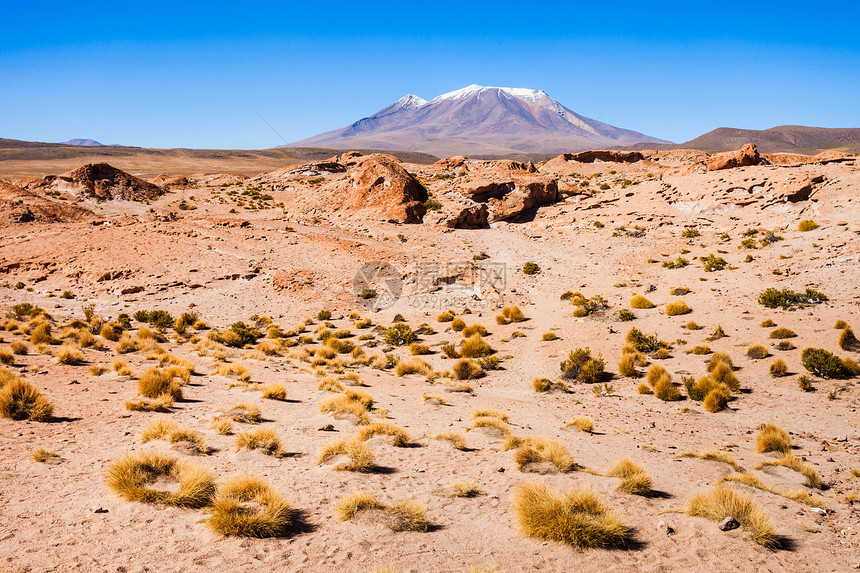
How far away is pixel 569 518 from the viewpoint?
5129 mm

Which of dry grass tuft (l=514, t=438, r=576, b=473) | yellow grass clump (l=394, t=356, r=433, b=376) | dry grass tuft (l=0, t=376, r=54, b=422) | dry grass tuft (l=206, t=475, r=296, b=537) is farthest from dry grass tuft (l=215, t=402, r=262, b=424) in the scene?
yellow grass clump (l=394, t=356, r=433, b=376)

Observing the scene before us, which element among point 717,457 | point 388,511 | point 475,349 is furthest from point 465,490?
point 475,349

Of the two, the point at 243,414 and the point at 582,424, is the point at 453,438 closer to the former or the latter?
the point at 582,424

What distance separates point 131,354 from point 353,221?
2049cm

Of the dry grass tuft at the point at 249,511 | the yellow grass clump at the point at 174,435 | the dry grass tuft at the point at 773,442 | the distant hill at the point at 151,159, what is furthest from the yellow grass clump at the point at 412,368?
the distant hill at the point at 151,159

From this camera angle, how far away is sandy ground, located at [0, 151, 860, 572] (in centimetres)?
481

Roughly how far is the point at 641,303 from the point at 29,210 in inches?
1411

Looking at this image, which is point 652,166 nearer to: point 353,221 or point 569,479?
point 353,221

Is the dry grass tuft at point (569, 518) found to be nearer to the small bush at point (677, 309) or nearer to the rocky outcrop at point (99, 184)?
the small bush at point (677, 309)

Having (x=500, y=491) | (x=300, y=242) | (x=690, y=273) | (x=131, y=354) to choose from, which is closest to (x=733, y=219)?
(x=690, y=273)

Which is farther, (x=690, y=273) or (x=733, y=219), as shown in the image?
(x=733, y=219)

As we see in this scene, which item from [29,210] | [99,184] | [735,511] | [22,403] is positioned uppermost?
[99,184]

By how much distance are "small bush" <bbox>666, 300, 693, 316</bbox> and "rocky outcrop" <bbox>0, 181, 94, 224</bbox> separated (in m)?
35.0

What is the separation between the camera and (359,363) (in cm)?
1509
